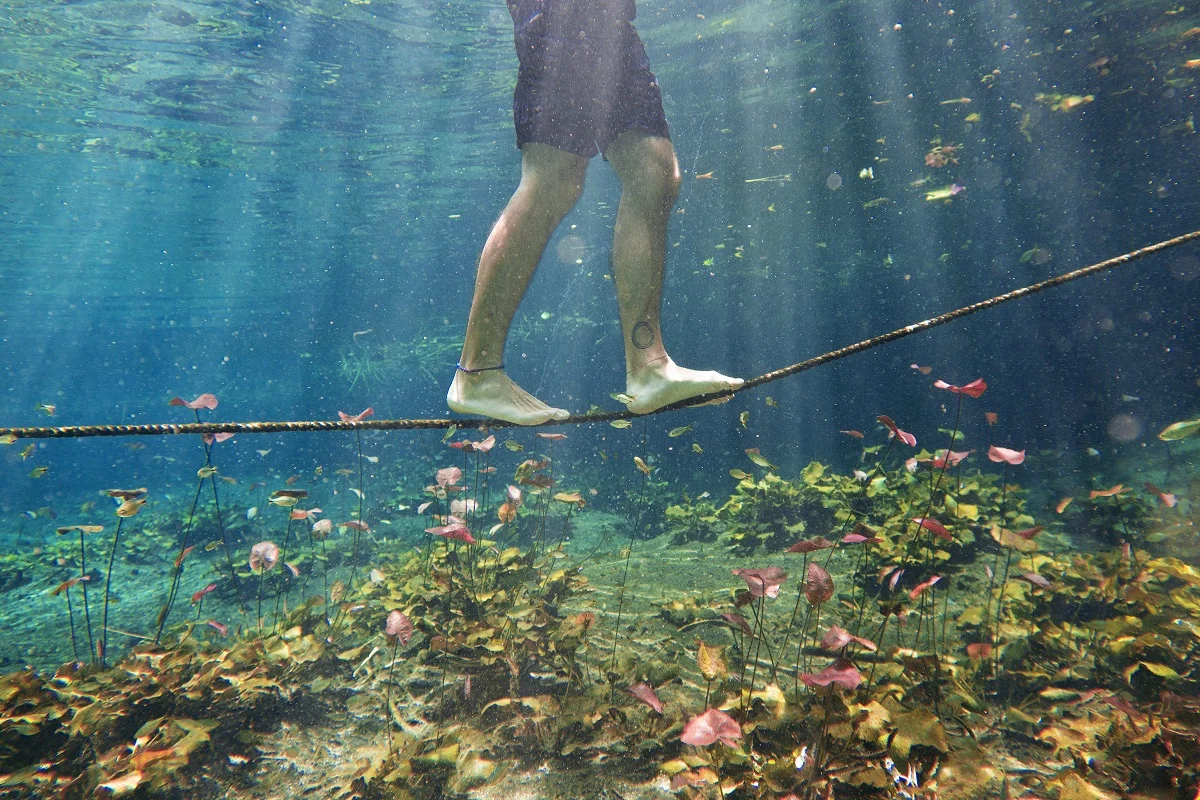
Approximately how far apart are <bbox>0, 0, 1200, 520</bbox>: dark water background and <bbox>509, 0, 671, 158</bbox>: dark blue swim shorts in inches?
439

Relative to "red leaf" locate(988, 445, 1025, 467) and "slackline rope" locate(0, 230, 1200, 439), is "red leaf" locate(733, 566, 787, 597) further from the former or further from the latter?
"red leaf" locate(988, 445, 1025, 467)

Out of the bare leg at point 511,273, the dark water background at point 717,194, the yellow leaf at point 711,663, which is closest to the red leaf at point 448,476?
the bare leg at point 511,273

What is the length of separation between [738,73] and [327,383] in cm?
Answer: 4884

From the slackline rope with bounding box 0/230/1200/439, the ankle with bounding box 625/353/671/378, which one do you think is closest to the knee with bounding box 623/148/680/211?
the ankle with bounding box 625/353/671/378

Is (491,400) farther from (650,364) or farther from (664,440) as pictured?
(664,440)

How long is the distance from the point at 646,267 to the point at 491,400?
108 centimetres

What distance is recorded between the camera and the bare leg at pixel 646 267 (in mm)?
2711

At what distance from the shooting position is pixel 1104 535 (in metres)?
6.25

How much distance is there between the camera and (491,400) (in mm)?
2777

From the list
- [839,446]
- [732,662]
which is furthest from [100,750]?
[839,446]

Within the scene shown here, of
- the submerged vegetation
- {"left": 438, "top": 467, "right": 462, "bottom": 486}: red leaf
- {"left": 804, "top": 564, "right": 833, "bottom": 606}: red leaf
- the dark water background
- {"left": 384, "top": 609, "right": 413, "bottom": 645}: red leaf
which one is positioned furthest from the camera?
the dark water background

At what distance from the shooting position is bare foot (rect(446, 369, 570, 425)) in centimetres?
273

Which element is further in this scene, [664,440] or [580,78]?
[664,440]

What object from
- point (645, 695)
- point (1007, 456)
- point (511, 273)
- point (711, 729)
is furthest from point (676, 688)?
point (511, 273)
